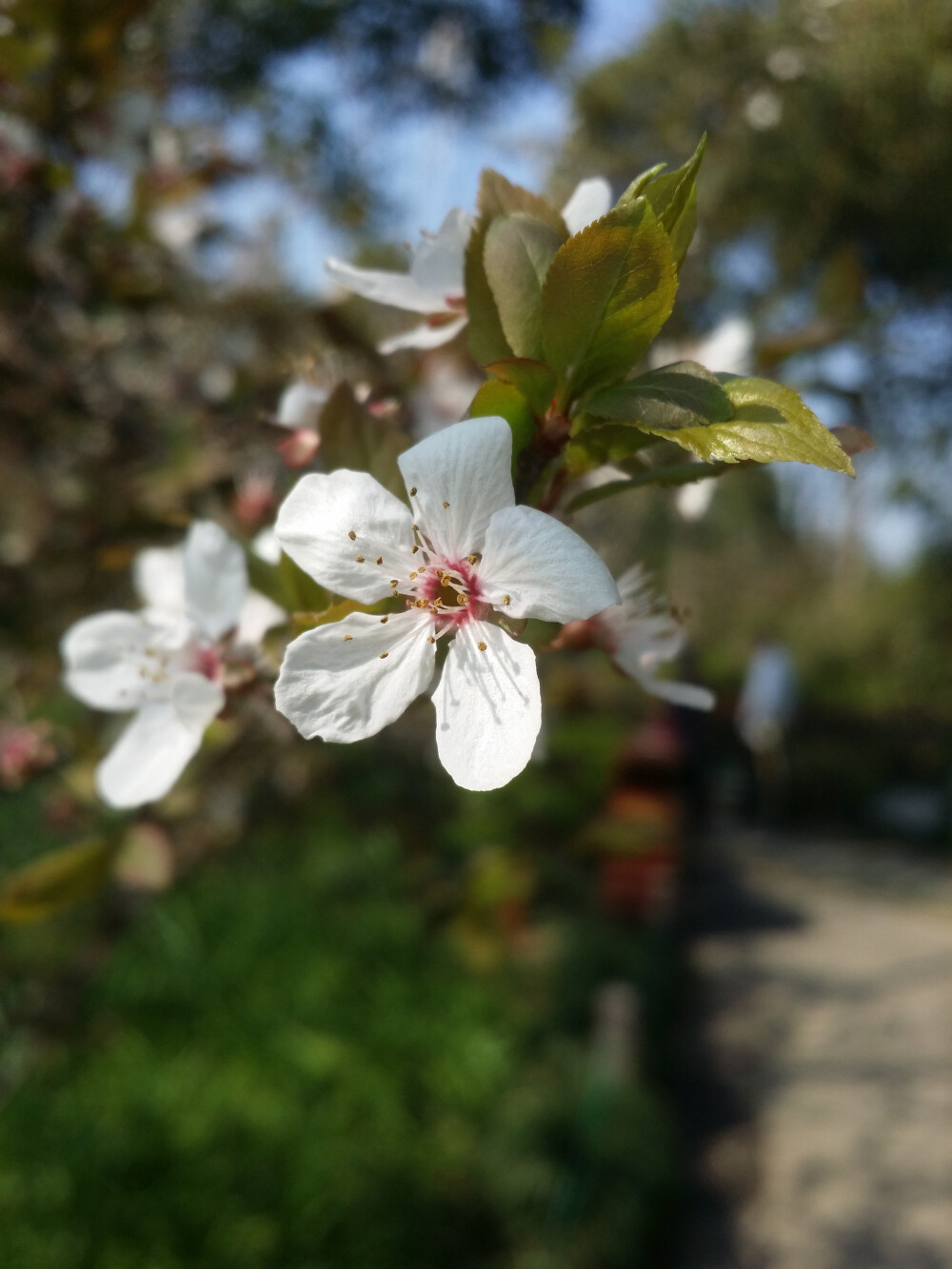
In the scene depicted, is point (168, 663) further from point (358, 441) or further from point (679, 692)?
point (679, 692)

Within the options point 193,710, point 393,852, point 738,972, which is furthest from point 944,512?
point 193,710

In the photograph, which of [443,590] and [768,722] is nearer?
[443,590]

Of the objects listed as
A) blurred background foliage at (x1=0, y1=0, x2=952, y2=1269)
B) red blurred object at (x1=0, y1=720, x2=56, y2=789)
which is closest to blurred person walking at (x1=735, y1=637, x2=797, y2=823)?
blurred background foliage at (x1=0, y1=0, x2=952, y2=1269)

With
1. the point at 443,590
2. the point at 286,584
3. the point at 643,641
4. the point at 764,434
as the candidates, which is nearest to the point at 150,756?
the point at 286,584

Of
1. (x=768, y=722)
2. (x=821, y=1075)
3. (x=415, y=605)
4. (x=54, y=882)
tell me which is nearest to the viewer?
(x=415, y=605)

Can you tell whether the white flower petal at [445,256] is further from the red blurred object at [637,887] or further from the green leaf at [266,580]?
the red blurred object at [637,887]

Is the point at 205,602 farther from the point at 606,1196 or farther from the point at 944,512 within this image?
the point at 944,512

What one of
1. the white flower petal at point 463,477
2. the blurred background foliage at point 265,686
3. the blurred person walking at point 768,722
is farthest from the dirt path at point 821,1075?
the white flower petal at point 463,477
